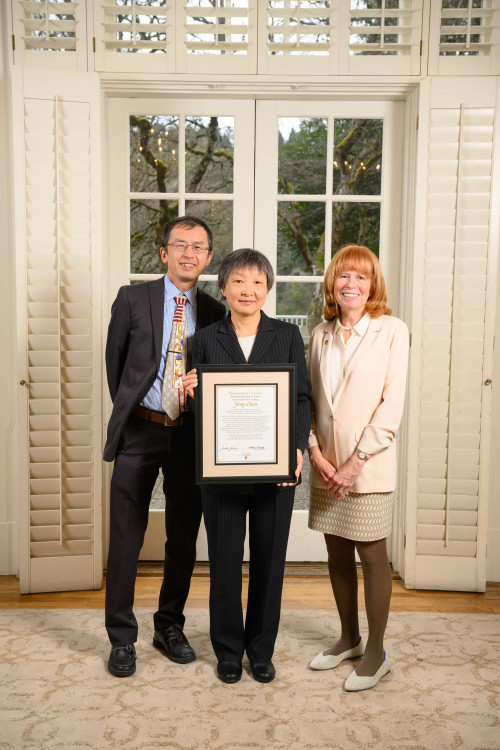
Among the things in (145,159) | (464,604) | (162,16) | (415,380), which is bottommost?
(464,604)

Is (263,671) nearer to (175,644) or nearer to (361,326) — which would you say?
(175,644)

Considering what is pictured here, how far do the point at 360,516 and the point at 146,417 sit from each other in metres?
0.83

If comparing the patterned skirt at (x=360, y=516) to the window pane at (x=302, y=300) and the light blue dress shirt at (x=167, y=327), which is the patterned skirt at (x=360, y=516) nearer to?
the light blue dress shirt at (x=167, y=327)


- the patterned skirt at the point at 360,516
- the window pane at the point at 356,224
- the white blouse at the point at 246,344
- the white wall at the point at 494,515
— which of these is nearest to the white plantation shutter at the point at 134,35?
the window pane at the point at 356,224

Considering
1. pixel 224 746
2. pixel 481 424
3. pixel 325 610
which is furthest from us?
pixel 481 424

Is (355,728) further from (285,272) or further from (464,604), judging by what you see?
(285,272)

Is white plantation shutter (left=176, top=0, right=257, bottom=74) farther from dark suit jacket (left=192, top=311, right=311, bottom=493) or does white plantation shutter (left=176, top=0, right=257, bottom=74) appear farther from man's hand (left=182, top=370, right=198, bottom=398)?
man's hand (left=182, top=370, right=198, bottom=398)

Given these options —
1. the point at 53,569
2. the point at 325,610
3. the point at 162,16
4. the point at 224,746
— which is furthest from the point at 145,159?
the point at 224,746

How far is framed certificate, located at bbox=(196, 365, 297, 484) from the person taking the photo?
2139 mm

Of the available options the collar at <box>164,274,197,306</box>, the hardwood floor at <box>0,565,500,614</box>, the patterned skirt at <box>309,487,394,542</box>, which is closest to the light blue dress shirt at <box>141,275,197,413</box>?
the collar at <box>164,274,197,306</box>

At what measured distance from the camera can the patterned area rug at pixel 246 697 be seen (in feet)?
6.54

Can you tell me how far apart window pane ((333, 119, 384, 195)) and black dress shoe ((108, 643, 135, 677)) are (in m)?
2.28

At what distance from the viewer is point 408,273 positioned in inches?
125

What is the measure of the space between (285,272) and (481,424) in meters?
1.20
